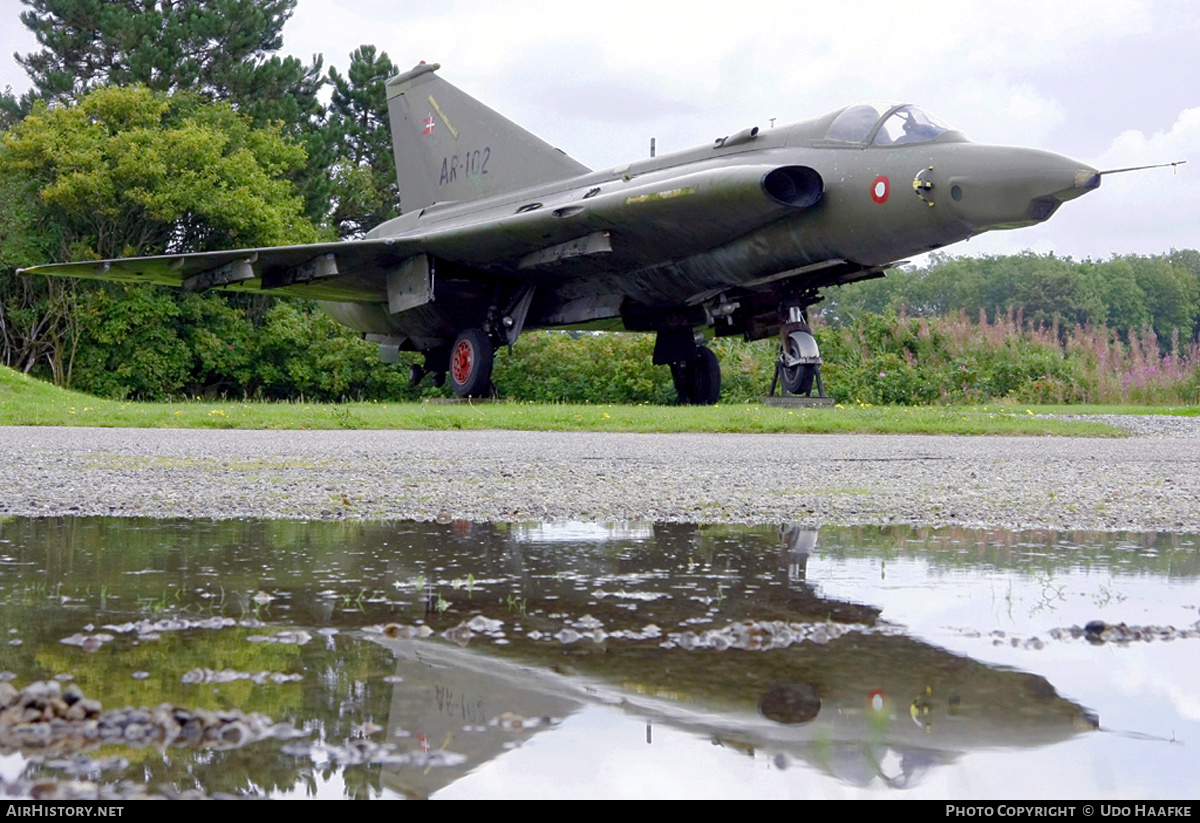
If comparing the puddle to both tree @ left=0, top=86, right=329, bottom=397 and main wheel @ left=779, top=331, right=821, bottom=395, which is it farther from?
tree @ left=0, top=86, right=329, bottom=397

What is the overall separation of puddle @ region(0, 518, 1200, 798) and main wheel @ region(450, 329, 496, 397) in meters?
11.5

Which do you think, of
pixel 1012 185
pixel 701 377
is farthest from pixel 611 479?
pixel 701 377

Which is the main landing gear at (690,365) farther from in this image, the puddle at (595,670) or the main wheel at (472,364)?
the puddle at (595,670)

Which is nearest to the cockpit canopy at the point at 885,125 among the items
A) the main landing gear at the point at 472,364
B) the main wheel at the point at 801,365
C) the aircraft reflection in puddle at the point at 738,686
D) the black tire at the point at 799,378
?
the main wheel at the point at 801,365

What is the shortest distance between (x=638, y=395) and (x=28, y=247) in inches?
660

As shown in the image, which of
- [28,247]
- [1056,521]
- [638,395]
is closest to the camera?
[1056,521]

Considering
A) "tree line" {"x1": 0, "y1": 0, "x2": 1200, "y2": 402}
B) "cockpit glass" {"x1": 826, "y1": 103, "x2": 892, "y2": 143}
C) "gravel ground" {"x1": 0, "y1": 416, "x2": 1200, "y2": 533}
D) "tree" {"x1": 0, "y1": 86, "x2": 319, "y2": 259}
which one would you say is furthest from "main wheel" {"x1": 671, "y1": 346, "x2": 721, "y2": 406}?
"tree" {"x1": 0, "y1": 86, "x2": 319, "y2": 259}

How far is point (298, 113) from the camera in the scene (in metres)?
35.6

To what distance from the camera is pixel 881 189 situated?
442 inches

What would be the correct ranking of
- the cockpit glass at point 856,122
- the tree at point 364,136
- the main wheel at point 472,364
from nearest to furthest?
the cockpit glass at point 856,122 → the main wheel at point 472,364 → the tree at point 364,136

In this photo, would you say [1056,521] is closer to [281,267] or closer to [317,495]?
[317,495]

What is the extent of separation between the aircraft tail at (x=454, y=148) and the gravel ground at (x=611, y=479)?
25.0 feet

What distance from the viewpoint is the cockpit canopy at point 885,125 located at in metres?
11.3

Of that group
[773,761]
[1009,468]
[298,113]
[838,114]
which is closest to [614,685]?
[773,761]
